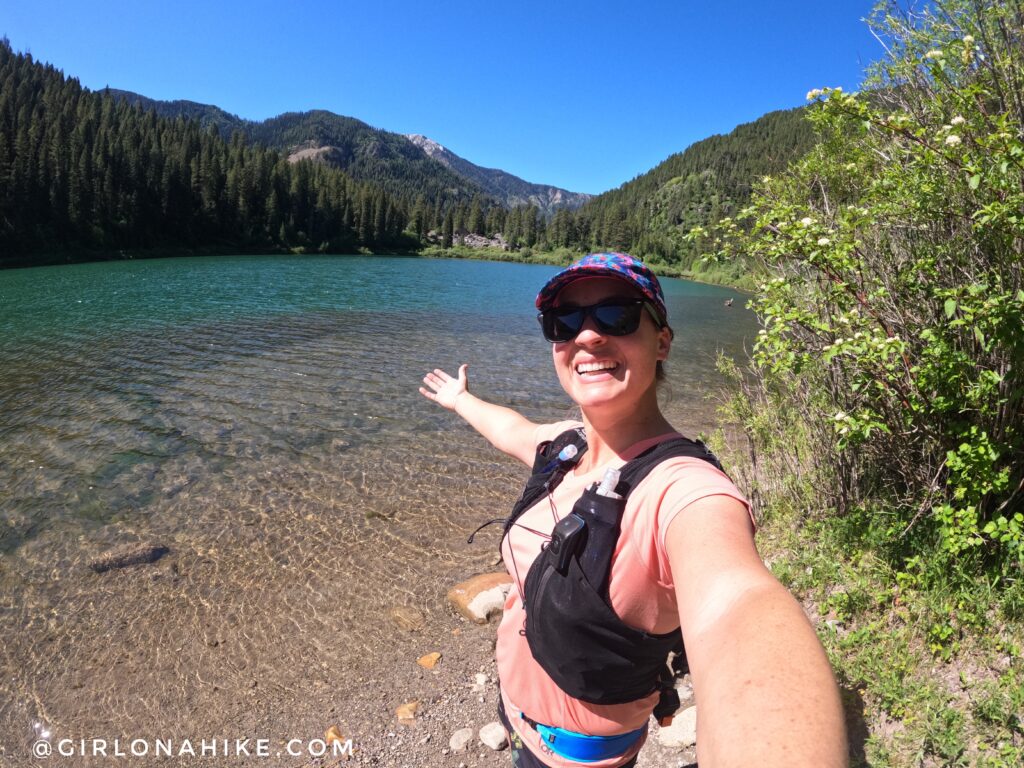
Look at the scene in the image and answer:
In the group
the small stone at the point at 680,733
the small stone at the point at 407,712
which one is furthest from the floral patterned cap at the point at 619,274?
the small stone at the point at 407,712

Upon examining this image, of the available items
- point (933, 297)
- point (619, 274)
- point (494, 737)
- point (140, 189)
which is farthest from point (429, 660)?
point (140, 189)

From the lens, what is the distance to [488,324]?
3014cm

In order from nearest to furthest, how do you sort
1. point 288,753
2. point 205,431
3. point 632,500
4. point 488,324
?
point 632,500 < point 288,753 < point 205,431 < point 488,324

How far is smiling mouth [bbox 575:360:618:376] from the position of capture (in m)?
2.15

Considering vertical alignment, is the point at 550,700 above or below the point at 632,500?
below

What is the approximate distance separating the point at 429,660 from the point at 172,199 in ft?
355

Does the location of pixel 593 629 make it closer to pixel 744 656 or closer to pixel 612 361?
pixel 744 656

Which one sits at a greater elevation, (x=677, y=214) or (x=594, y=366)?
(x=677, y=214)

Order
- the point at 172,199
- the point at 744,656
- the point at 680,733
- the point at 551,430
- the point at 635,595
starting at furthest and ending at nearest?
the point at 172,199 → the point at 680,733 → the point at 551,430 → the point at 635,595 → the point at 744,656

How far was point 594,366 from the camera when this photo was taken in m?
2.18

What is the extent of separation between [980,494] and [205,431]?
1240cm

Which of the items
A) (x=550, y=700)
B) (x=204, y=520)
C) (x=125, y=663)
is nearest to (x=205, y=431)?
(x=204, y=520)

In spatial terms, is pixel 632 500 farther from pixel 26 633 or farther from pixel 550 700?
pixel 26 633

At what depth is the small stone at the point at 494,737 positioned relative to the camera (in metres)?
4.37
